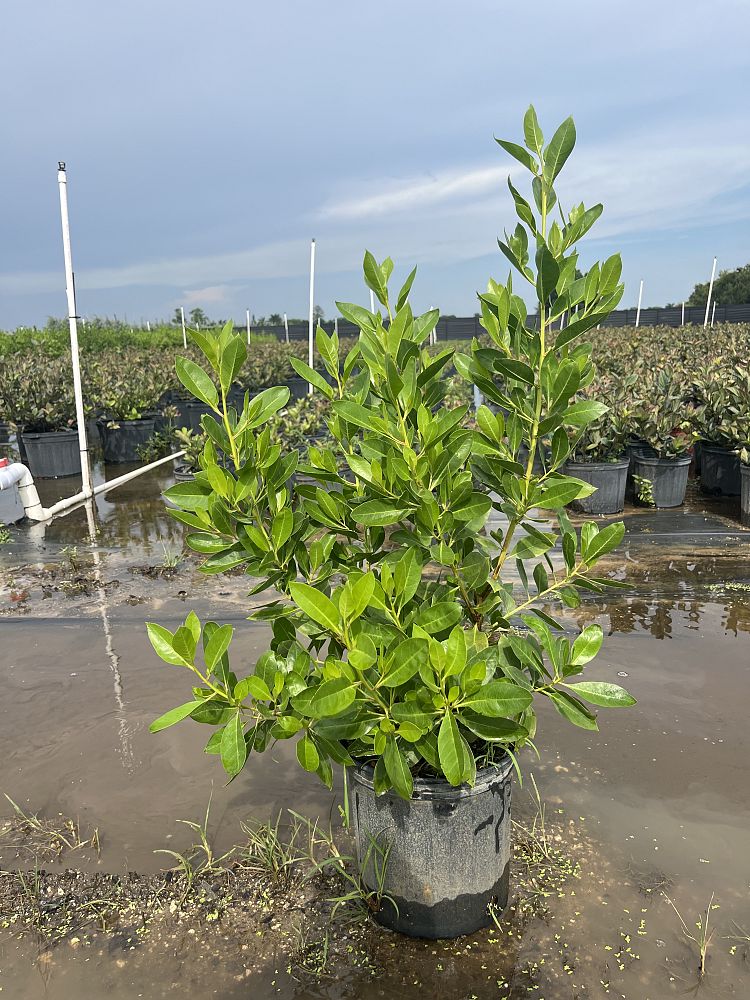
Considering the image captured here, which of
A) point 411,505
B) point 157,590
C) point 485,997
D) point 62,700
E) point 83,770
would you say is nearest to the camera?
point 411,505

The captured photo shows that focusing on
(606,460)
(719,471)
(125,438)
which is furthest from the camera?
(125,438)

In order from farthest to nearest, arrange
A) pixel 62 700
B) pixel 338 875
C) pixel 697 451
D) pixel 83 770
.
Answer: pixel 697 451, pixel 62 700, pixel 83 770, pixel 338 875

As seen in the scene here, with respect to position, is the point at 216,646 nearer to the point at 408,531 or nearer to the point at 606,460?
the point at 408,531

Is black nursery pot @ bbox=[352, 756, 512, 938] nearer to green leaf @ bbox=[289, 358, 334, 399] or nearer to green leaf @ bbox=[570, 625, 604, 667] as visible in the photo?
green leaf @ bbox=[570, 625, 604, 667]

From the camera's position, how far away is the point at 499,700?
4.99 ft

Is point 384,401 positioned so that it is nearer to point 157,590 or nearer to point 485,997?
point 485,997

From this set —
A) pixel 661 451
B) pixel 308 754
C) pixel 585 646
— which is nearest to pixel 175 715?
pixel 308 754

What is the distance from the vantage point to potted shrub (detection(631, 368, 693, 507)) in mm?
6461

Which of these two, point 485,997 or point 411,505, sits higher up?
point 411,505

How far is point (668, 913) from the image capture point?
207cm

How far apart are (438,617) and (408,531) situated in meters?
0.24

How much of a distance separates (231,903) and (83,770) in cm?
104

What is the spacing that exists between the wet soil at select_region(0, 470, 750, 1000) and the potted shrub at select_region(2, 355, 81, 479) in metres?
4.64

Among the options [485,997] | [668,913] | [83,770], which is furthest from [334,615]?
[83,770]
